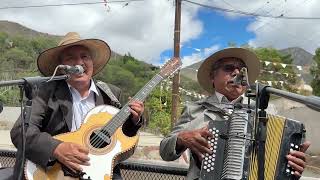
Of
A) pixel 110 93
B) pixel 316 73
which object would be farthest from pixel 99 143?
pixel 316 73

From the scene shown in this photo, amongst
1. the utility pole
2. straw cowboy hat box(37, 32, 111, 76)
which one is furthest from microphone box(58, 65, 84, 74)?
the utility pole

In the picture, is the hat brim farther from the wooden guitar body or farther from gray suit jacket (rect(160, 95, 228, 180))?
gray suit jacket (rect(160, 95, 228, 180))

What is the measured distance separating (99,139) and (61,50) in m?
0.74

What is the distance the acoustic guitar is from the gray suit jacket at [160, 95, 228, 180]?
0.24m

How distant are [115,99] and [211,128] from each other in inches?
41.0

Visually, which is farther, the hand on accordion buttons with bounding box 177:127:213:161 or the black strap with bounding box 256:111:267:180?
the hand on accordion buttons with bounding box 177:127:213:161

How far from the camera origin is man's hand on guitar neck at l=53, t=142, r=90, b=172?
2.97m

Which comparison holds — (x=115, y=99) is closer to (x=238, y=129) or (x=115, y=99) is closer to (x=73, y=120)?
(x=73, y=120)

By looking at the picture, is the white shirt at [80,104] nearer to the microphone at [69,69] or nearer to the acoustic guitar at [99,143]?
the acoustic guitar at [99,143]

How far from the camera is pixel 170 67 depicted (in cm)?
371

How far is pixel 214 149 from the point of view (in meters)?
2.61

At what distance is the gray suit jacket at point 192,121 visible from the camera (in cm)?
310

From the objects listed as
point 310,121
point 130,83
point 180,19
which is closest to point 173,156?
point 180,19

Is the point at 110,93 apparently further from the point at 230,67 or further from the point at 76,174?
the point at 230,67
